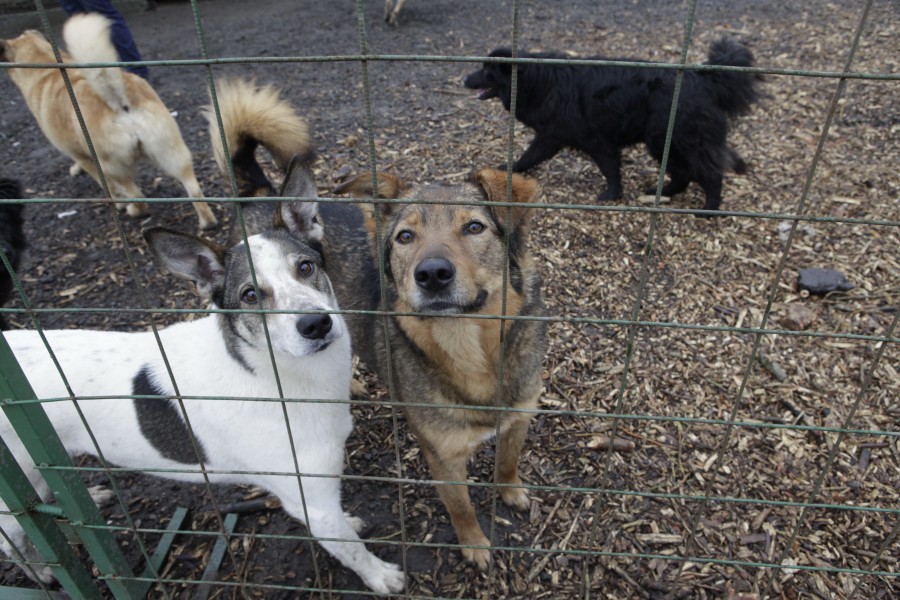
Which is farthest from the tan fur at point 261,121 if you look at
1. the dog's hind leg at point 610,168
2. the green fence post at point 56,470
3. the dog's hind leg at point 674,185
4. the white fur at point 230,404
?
the dog's hind leg at point 674,185

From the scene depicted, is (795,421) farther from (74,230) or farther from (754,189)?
(74,230)

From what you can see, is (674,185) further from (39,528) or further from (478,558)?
(39,528)

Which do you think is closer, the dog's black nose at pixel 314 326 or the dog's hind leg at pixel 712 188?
the dog's black nose at pixel 314 326

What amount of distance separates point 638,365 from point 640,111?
2371 mm

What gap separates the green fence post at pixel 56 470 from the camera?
6.62 feet

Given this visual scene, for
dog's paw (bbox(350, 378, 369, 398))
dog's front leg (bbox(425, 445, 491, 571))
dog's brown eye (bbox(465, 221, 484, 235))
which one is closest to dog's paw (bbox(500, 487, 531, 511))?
dog's front leg (bbox(425, 445, 491, 571))

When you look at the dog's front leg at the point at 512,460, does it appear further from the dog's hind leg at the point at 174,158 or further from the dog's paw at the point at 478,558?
the dog's hind leg at the point at 174,158

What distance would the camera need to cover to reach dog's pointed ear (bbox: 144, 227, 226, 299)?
7.11ft

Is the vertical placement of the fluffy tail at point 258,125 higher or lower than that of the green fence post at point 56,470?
higher

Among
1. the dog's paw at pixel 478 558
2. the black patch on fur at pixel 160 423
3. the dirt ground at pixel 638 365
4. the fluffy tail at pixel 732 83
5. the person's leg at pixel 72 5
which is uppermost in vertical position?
the person's leg at pixel 72 5

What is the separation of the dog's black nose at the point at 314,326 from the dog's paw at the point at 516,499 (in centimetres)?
151

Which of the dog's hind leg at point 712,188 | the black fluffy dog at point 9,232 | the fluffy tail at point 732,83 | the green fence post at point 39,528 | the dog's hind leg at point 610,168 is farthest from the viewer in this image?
the dog's hind leg at point 610,168

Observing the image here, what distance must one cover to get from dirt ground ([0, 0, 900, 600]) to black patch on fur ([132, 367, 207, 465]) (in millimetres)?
428

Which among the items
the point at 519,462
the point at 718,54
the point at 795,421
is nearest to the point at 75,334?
the point at 519,462
